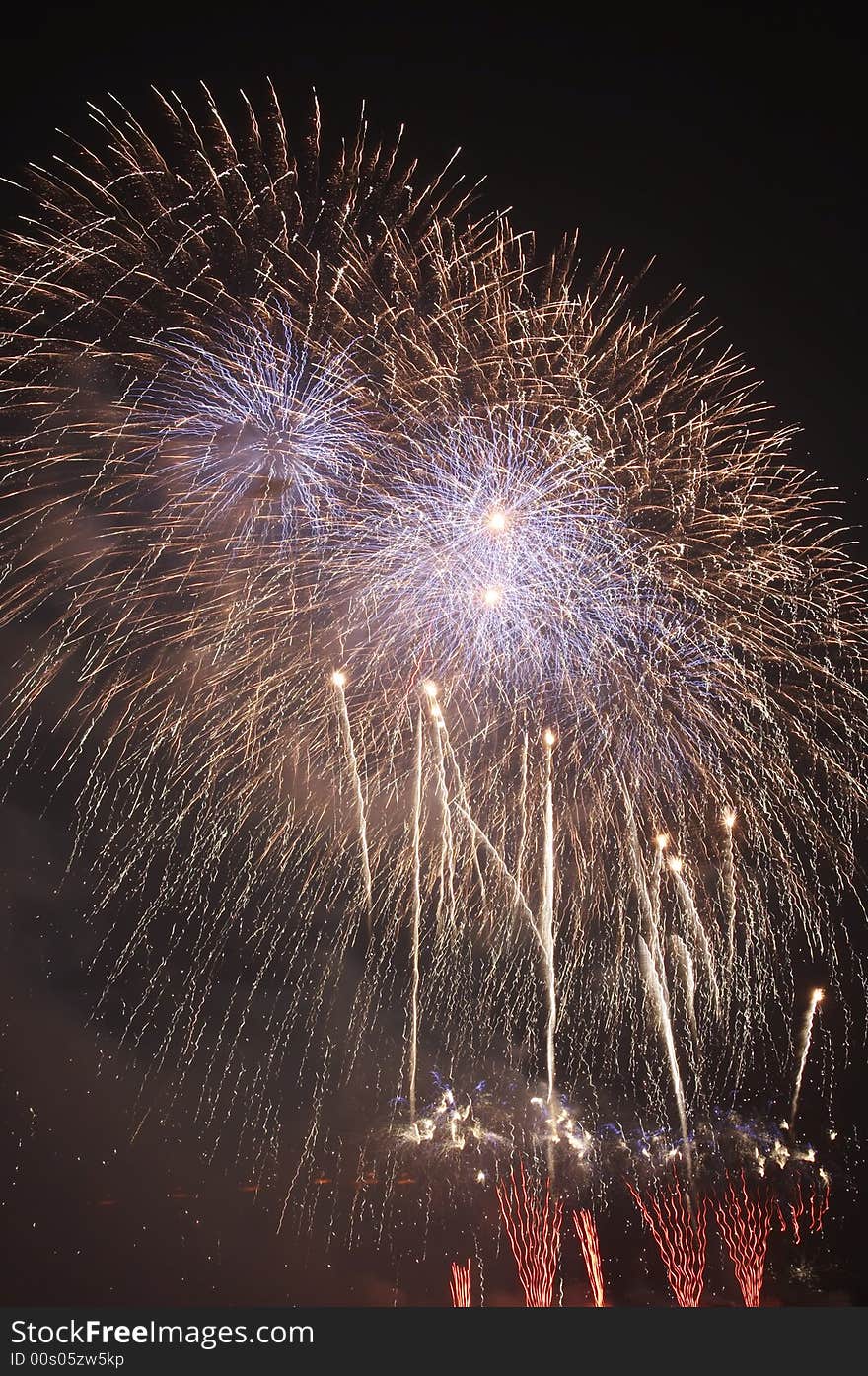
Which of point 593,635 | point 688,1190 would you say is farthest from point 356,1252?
point 593,635

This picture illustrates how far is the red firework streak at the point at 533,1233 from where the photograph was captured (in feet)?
105

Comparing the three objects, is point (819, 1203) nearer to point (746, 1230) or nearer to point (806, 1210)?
point (806, 1210)

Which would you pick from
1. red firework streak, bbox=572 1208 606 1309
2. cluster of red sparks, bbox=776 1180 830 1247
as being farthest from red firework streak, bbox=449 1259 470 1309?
cluster of red sparks, bbox=776 1180 830 1247

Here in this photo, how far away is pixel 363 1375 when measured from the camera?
1358 cm

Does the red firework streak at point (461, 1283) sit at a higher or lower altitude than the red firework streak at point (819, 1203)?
lower

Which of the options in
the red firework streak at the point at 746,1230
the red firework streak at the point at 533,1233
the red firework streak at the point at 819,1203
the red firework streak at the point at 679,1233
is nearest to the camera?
the red firework streak at the point at 679,1233

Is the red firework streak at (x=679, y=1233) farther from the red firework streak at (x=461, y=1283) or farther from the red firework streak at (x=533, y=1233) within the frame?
the red firework streak at (x=461, y=1283)

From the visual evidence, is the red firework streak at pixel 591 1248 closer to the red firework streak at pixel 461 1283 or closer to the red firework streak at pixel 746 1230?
the red firework streak at pixel 461 1283

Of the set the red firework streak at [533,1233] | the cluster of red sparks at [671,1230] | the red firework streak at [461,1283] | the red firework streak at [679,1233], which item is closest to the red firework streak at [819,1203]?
the cluster of red sparks at [671,1230]

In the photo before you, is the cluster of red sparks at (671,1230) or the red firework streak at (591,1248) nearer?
the cluster of red sparks at (671,1230)

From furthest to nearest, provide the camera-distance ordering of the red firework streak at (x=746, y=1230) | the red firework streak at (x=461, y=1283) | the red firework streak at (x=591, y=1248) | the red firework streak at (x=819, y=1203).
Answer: the red firework streak at (x=819, y=1203) → the red firework streak at (x=591, y=1248) → the red firework streak at (x=746, y=1230) → the red firework streak at (x=461, y=1283)

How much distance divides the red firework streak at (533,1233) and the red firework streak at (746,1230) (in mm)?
6427

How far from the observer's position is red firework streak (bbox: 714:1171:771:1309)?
3078 cm

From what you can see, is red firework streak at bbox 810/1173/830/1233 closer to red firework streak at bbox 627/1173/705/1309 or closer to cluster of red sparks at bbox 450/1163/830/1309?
cluster of red sparks at bbox 450/1163/830/1309
